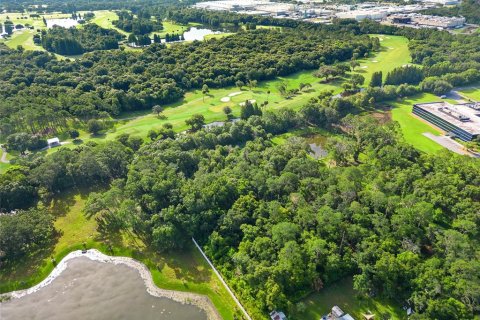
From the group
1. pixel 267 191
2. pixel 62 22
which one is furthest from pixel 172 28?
pixel 267 191

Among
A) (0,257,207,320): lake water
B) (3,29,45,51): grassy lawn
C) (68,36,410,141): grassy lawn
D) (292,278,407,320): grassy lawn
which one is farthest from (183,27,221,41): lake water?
(292,278,407,320): grassy lawn

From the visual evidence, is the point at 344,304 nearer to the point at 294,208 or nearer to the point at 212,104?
the point at 294,208

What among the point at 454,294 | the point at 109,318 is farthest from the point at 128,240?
the point at 454,294

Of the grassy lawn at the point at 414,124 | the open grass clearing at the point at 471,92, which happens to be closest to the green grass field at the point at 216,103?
the grassy lawn at the point at 414,124

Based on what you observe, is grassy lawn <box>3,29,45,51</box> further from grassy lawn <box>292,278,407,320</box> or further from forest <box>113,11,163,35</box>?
grassy lawn <box>292,278,407,320</box>

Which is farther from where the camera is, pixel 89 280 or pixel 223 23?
pixel 223 23

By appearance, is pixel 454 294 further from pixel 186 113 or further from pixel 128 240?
pixel 186 113
